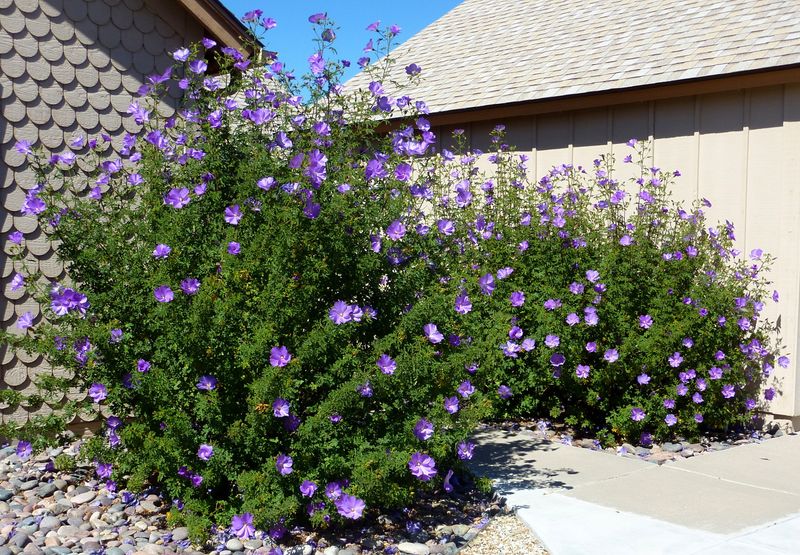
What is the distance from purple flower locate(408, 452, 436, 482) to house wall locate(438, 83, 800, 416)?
3.95m

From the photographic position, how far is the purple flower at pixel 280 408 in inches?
161

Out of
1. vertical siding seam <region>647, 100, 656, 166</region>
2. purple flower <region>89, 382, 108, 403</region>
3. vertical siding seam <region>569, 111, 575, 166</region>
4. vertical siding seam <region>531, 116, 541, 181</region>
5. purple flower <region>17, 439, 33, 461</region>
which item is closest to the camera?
purple flower <region>89, 382, 108, 403</region>

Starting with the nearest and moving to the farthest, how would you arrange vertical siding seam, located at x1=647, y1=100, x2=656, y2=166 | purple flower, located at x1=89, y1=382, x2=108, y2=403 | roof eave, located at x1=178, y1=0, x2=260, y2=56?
1. purple flower, located at x1=89, y1=382, x2=108, y2=403
2. roof eave, located at x1=178, y1=0, x2=260, y2=56
3. vertical siding seam, located at x1=647, y1=100, x2=656, y2=166

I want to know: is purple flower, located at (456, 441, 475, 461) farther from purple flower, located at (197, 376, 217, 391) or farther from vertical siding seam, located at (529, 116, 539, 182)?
vertical siding seam, located at (529, 116, 539, 182)

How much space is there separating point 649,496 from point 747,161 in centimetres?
330

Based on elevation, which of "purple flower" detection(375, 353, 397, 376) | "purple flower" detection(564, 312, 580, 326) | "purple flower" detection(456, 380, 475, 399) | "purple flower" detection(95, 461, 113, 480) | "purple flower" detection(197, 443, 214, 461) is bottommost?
"purple flower" detection(95, 461, 113, 480)

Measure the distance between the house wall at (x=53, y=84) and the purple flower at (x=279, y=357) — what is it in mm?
2166

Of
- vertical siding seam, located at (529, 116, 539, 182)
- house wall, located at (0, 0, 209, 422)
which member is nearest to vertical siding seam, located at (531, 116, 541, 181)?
vertical siding seam, located at (529, 116, 539, 182)

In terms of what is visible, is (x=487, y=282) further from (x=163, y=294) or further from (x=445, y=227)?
(x=163, y=294)

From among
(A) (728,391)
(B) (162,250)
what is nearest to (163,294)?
(B) (162,250)

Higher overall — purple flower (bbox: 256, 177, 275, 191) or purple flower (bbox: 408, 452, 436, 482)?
purple flower (bbox: 256, 177, 275, 191)

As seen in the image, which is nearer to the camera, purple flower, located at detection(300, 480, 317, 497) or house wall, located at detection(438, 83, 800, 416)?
purple flower, located at detection(300, 480, 317, 497)

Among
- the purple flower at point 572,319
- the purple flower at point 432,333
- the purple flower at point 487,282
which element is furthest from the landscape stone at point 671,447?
the purple flower at point 432,333

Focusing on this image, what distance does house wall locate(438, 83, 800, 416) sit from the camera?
680 centimetres
